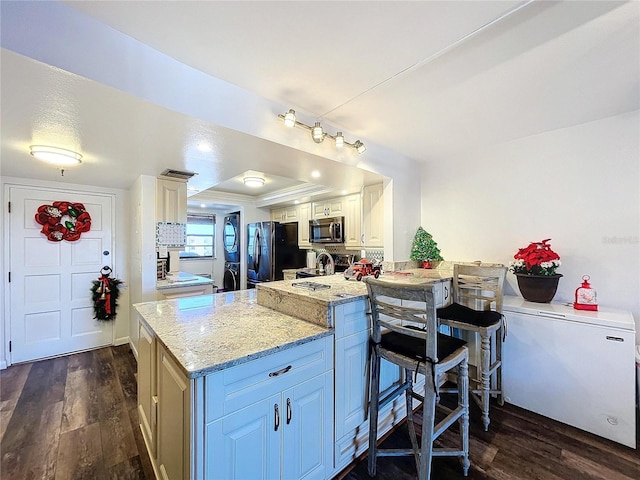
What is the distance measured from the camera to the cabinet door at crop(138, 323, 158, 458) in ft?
5.21

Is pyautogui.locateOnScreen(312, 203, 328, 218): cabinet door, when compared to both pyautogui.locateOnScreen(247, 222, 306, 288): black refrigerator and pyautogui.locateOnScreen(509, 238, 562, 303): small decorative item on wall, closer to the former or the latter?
pyautogui.locateOnScreen(247, 222, 306, 288): black refrigerator

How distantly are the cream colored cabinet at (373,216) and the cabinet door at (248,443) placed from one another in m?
2.45

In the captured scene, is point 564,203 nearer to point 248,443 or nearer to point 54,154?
point 248,443

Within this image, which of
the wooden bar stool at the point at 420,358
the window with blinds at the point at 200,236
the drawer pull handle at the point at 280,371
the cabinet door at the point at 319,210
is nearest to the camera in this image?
the drawer pull handle at the point at 280,371

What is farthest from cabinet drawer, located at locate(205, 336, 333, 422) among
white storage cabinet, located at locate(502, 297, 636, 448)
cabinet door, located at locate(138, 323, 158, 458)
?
white storage cabinet, located at locate(502, 297, 636, 448)

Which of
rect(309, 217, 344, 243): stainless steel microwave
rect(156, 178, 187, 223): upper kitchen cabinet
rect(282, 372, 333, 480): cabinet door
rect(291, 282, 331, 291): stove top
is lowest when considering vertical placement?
rect(282, 372, 333, 480): cabinet door

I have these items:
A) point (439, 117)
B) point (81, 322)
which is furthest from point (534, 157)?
point (81, 322)

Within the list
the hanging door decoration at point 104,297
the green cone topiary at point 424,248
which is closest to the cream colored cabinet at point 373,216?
the green cone topiary at point 424,248

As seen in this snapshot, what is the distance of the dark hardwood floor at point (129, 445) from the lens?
162 cm

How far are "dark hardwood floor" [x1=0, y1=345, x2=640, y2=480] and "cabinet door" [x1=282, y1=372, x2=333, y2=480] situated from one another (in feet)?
1.04

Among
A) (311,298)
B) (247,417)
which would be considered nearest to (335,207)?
(311,298)

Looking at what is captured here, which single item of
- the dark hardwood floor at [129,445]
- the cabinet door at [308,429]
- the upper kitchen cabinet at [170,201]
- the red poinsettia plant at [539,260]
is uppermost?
the upper kitchen cabinet at [170,201]

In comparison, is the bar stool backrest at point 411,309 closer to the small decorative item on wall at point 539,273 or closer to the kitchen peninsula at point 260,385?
the kitchen peninsula at point 260,385

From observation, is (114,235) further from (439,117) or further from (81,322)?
(439,117)
